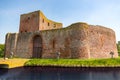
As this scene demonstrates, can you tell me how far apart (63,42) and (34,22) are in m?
10.5

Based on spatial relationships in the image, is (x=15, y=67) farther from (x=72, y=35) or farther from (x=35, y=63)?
(x=72, y=35)

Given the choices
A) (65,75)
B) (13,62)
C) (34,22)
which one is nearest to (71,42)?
(13,62)

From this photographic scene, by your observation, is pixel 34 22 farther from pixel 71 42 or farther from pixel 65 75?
pixel 65 75

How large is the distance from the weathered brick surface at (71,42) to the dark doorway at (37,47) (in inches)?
22.0

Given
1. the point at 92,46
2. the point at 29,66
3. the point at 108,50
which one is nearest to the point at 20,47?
the point at 29,66

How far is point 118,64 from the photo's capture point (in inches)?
708

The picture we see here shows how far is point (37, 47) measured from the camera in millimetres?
27375

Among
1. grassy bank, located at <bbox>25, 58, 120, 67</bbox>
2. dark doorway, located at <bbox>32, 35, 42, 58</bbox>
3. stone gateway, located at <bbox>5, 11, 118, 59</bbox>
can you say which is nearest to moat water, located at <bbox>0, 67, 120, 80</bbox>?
grassy bank, located at <bbox>25, 58, 120, 67</bbox>

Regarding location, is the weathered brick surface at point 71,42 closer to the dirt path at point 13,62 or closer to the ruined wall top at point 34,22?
the ruined wall top at point 34,22

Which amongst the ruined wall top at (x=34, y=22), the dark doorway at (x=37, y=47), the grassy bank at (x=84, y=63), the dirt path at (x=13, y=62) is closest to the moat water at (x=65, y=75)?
the dirt path at (x=13, y=62)

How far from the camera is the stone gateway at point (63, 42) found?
927 inches

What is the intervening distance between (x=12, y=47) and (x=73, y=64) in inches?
609

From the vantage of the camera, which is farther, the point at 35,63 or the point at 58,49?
the point at 58,49

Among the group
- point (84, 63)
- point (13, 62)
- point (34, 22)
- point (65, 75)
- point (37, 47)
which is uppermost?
point (34, 22)
